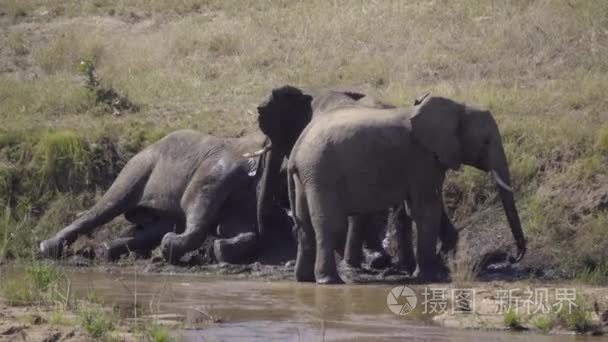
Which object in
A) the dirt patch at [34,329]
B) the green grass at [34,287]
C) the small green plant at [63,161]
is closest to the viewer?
the dirt patch at [34,329]

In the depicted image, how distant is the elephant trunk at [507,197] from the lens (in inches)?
568

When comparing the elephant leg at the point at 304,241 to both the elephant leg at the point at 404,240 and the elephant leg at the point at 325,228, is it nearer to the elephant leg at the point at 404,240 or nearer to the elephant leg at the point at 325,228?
the elephant leg at the point at 325,228

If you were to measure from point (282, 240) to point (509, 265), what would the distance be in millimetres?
2743

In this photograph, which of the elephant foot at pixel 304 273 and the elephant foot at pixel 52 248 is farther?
the elephant foot at pixel 52 248

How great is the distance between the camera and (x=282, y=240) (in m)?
16.8

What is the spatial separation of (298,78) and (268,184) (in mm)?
5613

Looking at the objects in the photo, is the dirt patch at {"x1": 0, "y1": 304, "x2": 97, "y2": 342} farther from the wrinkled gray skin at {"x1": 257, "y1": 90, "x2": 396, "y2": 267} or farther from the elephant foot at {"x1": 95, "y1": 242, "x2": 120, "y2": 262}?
the elephant foot at {"x1": 95, "y1": 242, "x2": 120, "y2": 262}

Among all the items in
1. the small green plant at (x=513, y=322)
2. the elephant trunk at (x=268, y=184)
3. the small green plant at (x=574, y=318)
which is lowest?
the elephant trunk at (x=268, y=184)

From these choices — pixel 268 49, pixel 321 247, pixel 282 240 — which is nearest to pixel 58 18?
pixel 268 49

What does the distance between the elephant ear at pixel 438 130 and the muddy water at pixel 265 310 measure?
1.46 metres

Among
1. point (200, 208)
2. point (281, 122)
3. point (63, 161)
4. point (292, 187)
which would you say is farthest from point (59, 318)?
point (63, 161)

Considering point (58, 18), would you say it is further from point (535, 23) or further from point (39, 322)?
point (39, 322)

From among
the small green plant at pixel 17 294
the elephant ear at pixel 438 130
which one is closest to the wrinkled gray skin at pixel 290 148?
the elephant ear at pixel 438 130

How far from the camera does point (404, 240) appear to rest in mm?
→ 15531
